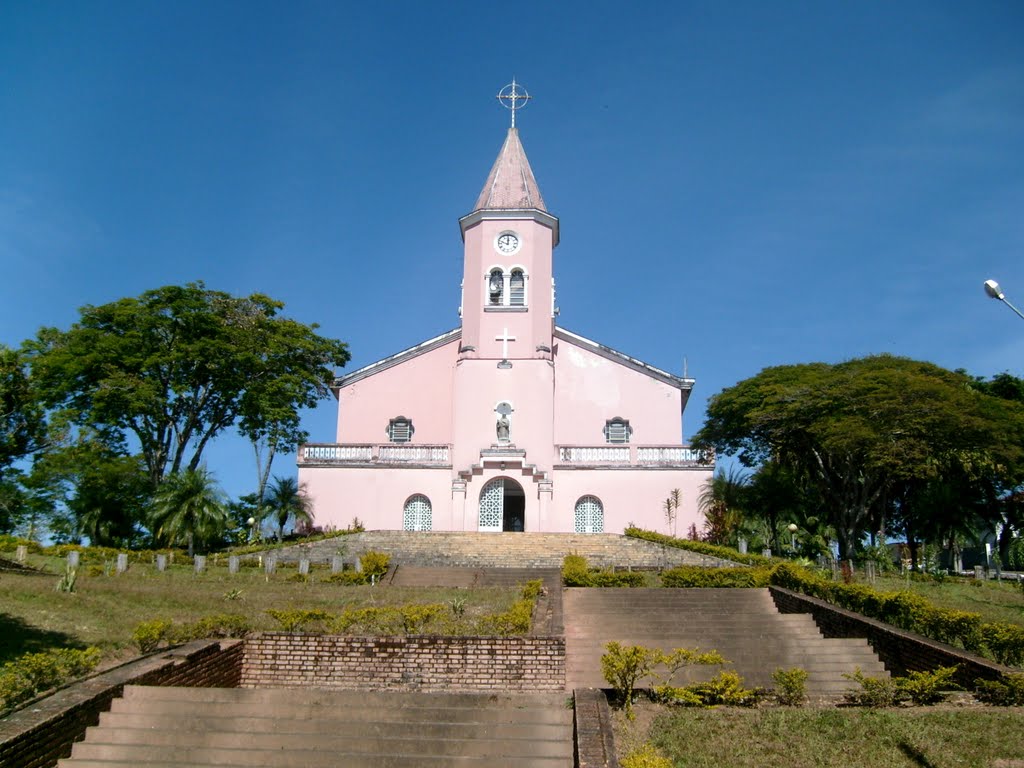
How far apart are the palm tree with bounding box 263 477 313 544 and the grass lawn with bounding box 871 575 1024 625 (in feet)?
62.9

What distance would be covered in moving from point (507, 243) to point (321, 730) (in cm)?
2671

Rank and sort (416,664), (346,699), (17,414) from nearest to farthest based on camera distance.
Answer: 1. (346,699)
2. (416,664)
3. (17,414)

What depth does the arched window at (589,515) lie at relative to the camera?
1312 inches

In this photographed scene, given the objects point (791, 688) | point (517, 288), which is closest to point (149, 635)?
point (791, 688)

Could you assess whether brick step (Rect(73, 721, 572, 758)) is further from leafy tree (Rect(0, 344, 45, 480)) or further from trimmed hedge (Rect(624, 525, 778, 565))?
leafy tree (Rect(0, 344, 45, 480))

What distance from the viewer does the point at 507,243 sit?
35562 millimetres

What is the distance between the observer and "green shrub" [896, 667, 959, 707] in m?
11.9

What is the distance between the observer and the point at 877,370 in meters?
32.0

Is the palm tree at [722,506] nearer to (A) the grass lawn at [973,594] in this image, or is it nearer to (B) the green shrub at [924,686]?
(A) the grass lawn at [973,594]

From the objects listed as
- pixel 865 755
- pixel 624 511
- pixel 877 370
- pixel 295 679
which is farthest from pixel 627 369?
pixel 865 755

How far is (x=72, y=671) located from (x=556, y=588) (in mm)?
10954

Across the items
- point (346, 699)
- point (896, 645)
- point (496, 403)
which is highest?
point (496, 403)

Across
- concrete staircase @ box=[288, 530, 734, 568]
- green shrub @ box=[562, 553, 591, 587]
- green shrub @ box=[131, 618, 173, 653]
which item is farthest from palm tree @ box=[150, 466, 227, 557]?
green shrub @ box=[131, 618, 173, 653]

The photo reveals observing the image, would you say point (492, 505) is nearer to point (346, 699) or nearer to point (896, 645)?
point (896, 645)
